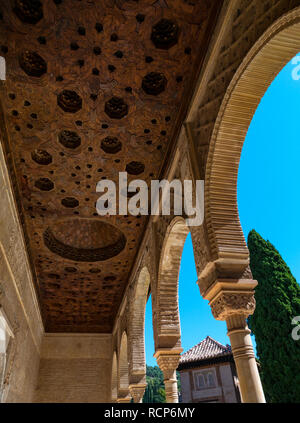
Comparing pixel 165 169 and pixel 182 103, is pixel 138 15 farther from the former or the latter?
pixel 165 169

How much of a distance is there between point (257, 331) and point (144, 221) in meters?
8.98

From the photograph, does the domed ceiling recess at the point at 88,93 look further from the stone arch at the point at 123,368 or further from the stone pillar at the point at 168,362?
the stone arch at the point at 123,368

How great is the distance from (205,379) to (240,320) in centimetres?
1808

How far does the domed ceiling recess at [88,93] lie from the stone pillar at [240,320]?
2.86 m

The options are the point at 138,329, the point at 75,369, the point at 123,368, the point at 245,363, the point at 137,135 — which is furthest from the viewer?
the point at 75,369

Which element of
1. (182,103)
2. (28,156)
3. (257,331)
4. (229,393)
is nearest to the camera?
(182,103)

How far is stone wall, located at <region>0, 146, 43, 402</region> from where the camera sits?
6.09m

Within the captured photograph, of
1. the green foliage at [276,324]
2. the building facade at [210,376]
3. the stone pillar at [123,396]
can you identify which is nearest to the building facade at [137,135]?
the stone pillar at [123,396]

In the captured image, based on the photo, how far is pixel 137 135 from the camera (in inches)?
226

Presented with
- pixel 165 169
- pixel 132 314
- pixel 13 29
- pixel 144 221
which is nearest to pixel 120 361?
pixel 132 314

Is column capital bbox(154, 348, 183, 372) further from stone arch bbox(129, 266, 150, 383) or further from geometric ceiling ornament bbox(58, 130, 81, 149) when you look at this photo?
geometric ceiling ornament bbox(58, 130, 81, 149)

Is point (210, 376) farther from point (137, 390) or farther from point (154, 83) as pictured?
point (154, 83)

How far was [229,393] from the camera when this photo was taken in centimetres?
1848

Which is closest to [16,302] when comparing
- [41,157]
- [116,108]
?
[41,157]
